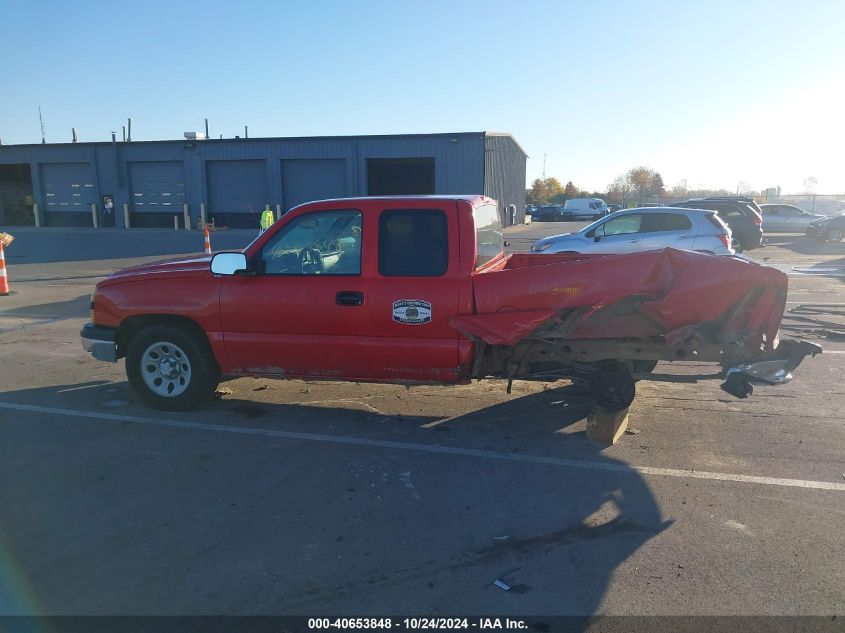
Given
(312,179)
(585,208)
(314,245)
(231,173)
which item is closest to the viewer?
(314,245)

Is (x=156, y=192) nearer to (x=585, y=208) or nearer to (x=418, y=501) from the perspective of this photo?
(x=585, y=208)

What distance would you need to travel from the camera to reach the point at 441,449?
5168mm

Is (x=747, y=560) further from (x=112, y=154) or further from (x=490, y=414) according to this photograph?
(x=112, y=154)

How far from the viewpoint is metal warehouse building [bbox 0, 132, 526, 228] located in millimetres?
35438

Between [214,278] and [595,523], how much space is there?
3838 mm

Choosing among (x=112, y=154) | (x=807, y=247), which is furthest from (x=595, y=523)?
(x=112, y=154)

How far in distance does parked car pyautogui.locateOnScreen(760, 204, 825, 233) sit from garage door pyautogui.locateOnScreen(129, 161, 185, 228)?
3269 centimetres

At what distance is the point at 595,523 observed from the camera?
4.02 metres

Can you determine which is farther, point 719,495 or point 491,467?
point 491,467

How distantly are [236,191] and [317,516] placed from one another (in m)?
36.4

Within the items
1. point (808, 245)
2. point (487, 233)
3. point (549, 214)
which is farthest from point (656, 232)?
point (549, 214)

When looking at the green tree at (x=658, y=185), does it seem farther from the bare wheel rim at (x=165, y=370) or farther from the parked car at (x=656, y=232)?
the bare wheel rim at (x=165, y=370)

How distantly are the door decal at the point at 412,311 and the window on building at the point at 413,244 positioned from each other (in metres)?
0.24

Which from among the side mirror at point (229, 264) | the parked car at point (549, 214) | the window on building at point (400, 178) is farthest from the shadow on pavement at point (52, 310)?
the parked car at point (549, 214)
